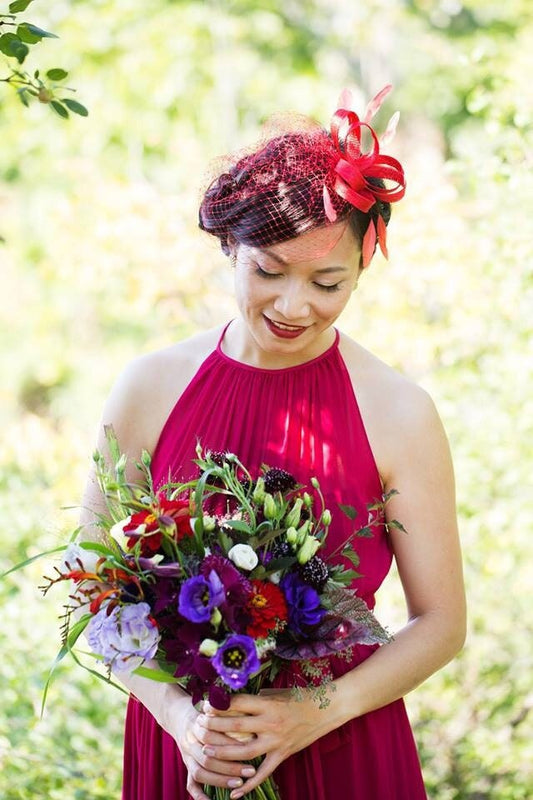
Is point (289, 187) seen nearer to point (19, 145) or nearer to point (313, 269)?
point (313, 269)

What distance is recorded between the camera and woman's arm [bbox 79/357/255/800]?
6.81 feet

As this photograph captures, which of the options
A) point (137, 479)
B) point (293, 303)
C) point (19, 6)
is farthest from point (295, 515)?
point (19, 6)

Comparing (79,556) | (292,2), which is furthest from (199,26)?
(79,556)

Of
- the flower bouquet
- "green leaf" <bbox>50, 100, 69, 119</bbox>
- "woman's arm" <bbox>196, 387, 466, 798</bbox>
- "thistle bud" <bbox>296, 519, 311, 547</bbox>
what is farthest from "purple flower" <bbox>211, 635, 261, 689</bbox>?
"green leaf" <bbox>50, 100, 69, 119</bbox>

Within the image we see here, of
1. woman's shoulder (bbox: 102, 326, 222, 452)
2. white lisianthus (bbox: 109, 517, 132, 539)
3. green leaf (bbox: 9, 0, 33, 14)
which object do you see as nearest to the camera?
white lisianthus (bbox: 109, 517, 132, 539)

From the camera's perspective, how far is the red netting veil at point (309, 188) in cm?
225

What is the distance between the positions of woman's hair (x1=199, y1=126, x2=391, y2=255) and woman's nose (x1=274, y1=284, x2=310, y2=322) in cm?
→ 11

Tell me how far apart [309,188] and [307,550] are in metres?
0.85

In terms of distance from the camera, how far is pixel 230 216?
235 centimetres

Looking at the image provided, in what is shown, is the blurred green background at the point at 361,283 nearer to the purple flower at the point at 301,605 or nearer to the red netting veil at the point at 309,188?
the red netting veil at the point at 309,188

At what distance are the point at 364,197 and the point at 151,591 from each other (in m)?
1.01

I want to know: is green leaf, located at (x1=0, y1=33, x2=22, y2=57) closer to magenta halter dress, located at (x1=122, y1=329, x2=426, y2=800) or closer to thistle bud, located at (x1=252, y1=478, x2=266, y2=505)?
magenta halter dress, located at (x1=122, y1=329, x2=426, y2=800)

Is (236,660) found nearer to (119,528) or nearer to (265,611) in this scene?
(265,611)

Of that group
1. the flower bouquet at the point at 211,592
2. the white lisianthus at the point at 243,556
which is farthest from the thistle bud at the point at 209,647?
the white lisianthus at the point at 243,556
